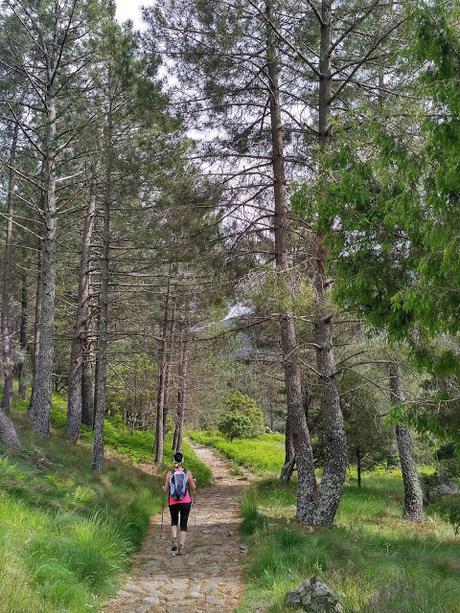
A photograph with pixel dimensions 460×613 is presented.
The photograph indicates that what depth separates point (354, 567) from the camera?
5641mm

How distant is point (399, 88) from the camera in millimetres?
8734

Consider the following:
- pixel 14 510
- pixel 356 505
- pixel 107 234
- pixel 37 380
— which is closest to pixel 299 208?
pixel 14 510

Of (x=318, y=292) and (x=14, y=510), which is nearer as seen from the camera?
(x=14, y=510)

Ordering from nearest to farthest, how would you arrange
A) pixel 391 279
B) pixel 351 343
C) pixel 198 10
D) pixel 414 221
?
pixel 414 221 → pixel 391 279 → pixel 198 10 → pixel 351 343

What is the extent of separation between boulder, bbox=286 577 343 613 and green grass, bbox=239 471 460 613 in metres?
0.14

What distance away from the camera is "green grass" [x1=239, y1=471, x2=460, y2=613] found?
4539 mm

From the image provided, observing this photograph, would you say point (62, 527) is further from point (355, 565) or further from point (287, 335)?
point (287, 335)

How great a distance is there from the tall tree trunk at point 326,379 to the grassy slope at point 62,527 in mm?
3292

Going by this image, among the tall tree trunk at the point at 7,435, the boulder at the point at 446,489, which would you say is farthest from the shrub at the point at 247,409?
the tall tree trunk at the point at 7,435

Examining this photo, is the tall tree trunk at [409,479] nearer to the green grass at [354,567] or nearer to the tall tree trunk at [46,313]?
the green grass at [354,567]

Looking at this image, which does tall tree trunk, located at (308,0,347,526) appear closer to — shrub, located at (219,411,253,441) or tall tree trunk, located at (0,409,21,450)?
tall tree trunk, located at (0,409,21,450)

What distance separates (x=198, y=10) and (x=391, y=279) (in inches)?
275

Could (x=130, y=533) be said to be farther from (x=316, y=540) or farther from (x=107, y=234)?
(x=107, y=234)

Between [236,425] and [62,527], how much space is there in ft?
110
